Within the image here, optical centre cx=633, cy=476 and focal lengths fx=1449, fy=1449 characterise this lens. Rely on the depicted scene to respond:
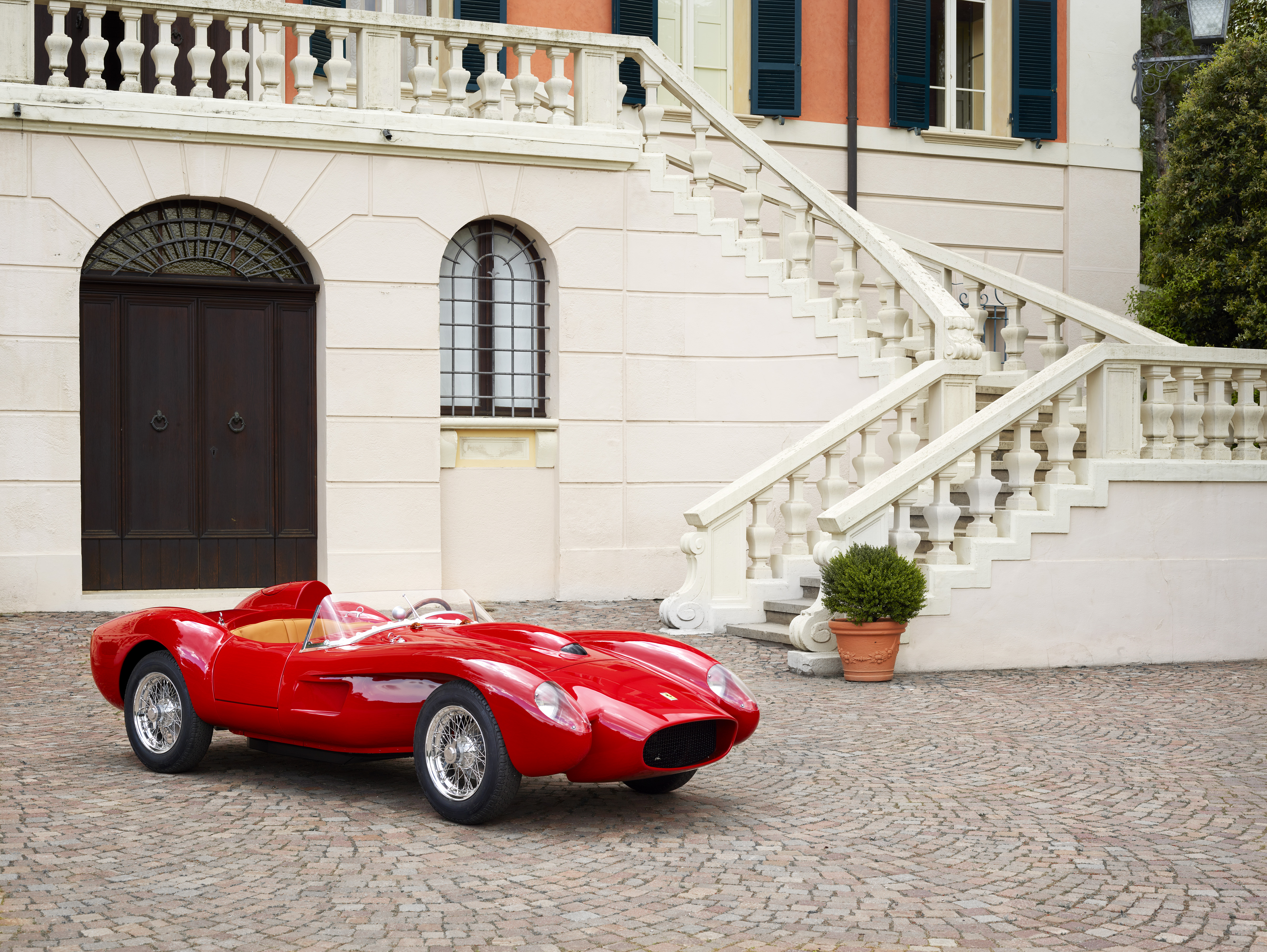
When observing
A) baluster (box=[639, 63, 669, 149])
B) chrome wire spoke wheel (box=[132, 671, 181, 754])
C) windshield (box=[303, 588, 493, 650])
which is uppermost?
baluster (box=[639, 63, 669, 149])

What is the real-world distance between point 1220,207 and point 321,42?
9079mm

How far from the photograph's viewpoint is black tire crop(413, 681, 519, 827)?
532 cm

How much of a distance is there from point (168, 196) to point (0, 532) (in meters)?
3.06

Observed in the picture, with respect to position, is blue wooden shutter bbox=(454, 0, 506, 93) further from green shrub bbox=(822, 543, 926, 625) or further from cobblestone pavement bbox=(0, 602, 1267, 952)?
cobblestone pavement bbox=(0, 602, 1267, 952)

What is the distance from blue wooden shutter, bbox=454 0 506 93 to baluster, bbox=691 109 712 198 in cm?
211

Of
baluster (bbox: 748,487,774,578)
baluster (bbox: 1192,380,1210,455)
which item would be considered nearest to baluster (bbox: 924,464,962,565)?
baluster (bbox: 748,487,774,578)

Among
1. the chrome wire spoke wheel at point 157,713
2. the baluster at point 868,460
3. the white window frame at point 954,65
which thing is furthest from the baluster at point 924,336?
the chrome wire spoke wheel at point 157,713

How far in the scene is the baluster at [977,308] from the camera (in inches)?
534

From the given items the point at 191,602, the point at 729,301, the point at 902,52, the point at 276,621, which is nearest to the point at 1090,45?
the point at 902,52

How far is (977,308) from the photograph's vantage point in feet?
47.3

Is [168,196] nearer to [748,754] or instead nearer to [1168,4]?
[748,754]

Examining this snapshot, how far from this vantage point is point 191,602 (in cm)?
1227

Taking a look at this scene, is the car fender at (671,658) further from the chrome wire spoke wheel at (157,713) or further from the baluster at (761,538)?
the baluster at (761,538)

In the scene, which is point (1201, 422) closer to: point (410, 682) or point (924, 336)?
point (924, 336)
